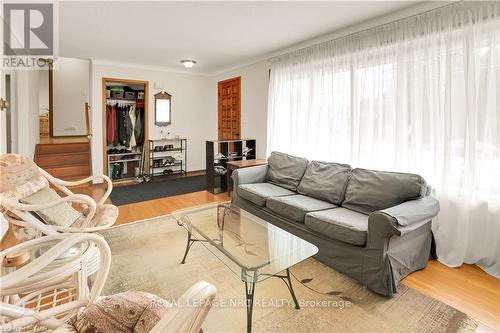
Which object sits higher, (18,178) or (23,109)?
(23,109)

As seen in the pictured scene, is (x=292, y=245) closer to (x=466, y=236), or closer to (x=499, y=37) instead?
(x=466, y=236)

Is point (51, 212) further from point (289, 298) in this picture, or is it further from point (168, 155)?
point (168, 155)

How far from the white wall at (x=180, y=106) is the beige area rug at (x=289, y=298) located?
353cm

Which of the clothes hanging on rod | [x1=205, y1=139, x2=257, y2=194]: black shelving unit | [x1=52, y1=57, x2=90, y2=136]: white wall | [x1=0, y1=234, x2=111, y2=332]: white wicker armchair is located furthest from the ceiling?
[x1=0, y1=234, x2=111, y2=332]: white wicker armchair

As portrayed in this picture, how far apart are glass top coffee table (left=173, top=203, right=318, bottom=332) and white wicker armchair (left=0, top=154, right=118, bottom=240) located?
29.1 inches

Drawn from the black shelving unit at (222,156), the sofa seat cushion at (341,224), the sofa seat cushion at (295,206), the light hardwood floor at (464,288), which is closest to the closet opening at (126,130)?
the black shelving unit at (222,156)

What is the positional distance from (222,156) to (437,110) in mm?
3432

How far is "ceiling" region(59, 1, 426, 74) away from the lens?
2.73 metres

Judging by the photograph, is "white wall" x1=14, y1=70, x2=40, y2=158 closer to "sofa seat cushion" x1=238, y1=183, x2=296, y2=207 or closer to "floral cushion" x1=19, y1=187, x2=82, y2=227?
"floral cushion" x1=19, y1=187, x2=82, y2=227

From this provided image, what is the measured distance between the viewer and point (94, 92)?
5.32 m

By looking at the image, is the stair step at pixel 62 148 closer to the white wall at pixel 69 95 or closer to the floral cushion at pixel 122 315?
the white wall at pixel 69 95

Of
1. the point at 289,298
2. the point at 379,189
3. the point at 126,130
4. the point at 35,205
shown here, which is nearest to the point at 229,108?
the point at 126,130

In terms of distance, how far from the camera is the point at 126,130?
6.10 metres

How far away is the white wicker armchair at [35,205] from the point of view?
6.12 feet
